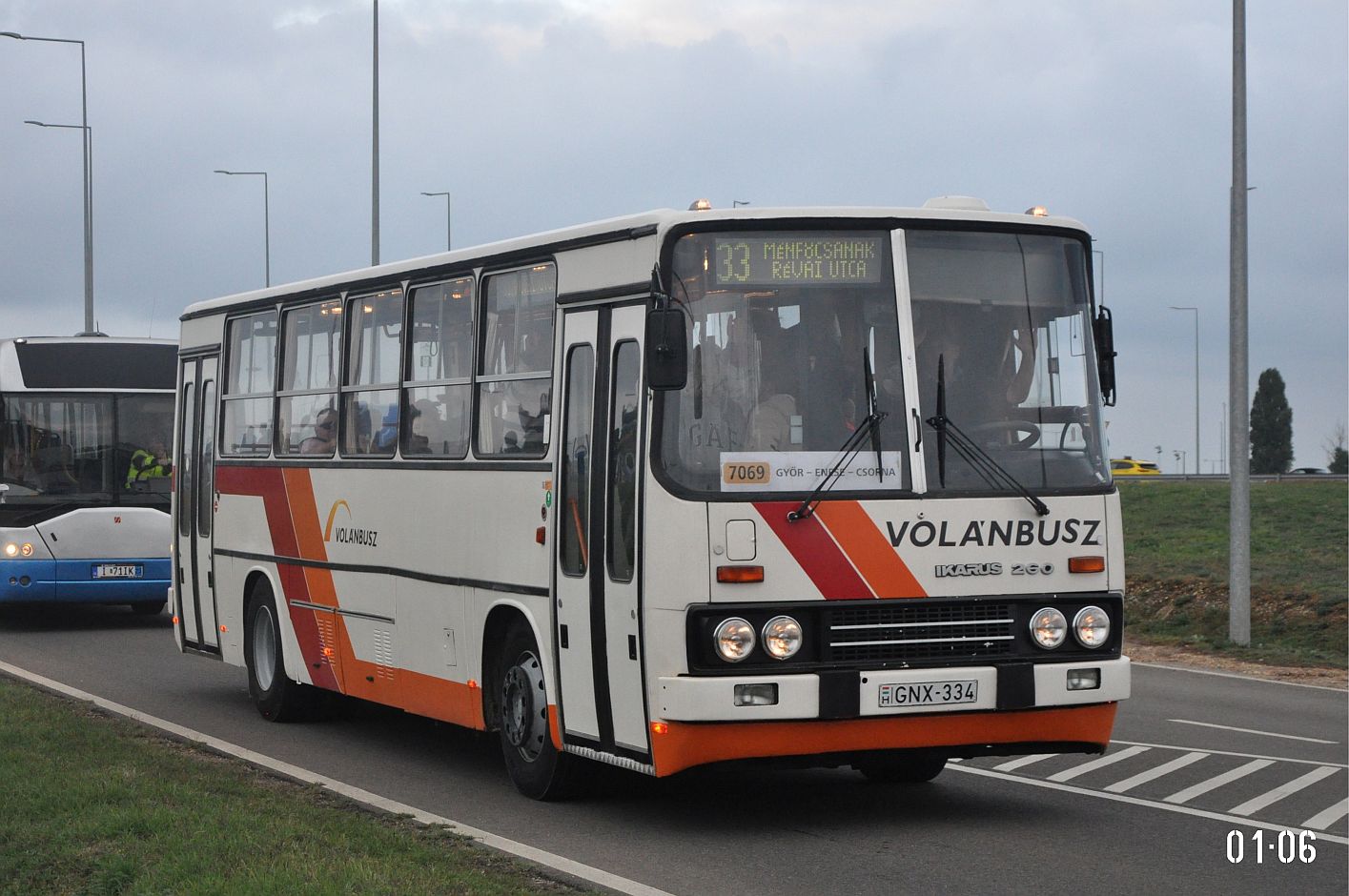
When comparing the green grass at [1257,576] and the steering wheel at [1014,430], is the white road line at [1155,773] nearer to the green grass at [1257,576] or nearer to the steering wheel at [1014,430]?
the steering wheel at [1014,430]

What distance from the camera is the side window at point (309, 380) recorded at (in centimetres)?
1391

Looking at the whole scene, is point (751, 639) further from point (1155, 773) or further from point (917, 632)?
point (1155, 773)

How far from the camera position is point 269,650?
595 inches

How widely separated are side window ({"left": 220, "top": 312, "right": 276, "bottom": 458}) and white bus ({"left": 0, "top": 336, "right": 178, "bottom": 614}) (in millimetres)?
6728

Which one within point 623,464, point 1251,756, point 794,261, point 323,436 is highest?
point 794,261

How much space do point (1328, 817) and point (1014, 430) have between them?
8.87 feet

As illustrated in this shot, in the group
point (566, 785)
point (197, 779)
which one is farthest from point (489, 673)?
point (197, 779)

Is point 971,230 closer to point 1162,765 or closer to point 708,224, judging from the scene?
point 708,224

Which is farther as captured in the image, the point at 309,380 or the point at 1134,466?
the point at 1134,466

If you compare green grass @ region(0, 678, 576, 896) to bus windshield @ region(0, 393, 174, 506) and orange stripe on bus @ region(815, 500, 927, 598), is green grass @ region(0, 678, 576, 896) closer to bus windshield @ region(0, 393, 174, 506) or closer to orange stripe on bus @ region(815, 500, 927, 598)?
orange stripe on bus @ region(815, 500, 927, 598)

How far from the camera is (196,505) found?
54.6 feet

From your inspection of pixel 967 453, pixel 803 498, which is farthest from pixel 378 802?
pixel 967 453

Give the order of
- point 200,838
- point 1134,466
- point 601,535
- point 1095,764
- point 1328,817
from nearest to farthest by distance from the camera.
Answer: point 200,838
point 601,535
point 1328,817
point 1095,764
point 1134,466
